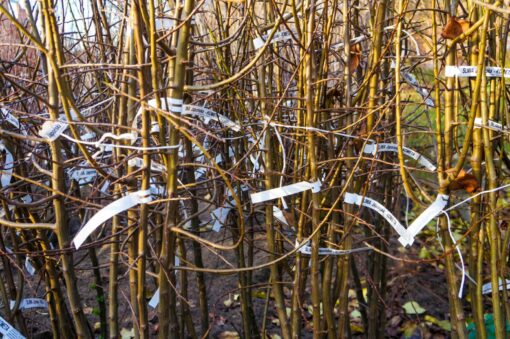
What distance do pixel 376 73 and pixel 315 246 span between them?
2.11ft

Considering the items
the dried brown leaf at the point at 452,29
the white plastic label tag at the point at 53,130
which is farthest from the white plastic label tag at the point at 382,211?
the white plastic label tag at the point at 53,130

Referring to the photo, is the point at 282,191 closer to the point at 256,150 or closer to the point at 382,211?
the point at 256,150

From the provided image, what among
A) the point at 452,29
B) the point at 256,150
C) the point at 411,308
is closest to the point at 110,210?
the point at 256,150

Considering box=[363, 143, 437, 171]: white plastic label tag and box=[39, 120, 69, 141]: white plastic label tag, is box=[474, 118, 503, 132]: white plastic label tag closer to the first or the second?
box=[363, 143, 437, 171]: white plastic label tag

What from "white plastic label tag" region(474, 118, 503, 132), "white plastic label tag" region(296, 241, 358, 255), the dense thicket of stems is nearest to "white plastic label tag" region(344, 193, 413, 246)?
the dense thicket of stems

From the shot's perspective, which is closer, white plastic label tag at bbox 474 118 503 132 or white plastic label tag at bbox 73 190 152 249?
white plastic label tag at bbox 73 190 152 249

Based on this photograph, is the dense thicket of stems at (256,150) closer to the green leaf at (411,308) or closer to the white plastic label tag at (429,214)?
the white plastic label tag at (429,214)

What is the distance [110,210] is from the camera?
1.48 meters

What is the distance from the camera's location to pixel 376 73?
1.96m

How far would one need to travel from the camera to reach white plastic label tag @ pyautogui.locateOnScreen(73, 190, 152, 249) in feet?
4.82

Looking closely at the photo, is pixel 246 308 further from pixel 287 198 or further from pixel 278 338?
pixel 278 338

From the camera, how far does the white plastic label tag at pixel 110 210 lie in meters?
1.47

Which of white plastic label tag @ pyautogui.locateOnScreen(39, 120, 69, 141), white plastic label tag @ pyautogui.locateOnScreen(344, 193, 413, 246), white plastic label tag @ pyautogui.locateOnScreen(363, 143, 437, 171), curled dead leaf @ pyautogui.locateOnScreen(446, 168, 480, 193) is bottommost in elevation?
white plastic label tag @ pyautogui.locateOnScreen(344, 193, 413, 246)

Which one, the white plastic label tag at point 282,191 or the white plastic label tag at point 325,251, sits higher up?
the white plastic label tag at point 282,191
